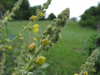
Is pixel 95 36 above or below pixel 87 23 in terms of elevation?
below

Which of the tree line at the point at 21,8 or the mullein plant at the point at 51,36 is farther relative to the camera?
the tree line at the point at 21,8

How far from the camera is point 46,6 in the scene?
1075 mm

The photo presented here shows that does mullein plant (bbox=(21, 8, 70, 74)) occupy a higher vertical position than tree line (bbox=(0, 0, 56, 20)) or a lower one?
lower

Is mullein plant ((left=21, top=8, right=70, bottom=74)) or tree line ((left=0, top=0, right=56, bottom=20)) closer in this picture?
mullein plant ((left=21, top=8, right=70, bottom=74))

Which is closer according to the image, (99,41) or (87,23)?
(99,41)

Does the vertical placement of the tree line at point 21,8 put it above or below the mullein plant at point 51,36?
above

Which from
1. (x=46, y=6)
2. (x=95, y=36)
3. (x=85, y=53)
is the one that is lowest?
(x=85, y=53)

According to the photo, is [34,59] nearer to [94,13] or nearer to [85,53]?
[85,53]

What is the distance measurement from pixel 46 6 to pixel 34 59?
0.70m

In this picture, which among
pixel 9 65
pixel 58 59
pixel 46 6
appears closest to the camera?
pixel 46 6

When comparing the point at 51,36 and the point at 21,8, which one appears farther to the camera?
the point at 21,8

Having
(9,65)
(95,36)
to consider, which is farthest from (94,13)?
(9,65)

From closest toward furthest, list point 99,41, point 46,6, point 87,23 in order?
1. point 46,6
2. point 99,41
3. point 87,23

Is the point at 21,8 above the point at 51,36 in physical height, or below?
above
